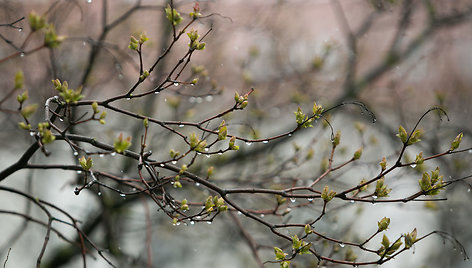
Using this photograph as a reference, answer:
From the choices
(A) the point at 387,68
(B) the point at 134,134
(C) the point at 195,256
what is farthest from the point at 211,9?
(C) the point at 195,256

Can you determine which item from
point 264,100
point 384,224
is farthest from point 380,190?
point 264,100

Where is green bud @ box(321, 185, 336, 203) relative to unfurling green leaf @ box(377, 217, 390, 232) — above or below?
above

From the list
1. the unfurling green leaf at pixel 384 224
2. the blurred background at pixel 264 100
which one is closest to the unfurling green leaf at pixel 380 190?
the unfurling green leaf at pixel 384 224

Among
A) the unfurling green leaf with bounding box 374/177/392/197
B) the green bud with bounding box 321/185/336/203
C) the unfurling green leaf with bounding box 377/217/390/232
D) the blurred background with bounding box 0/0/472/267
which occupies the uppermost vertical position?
the blurred background with bounding box 0/0/472/267

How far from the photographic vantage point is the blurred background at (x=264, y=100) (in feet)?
12.2

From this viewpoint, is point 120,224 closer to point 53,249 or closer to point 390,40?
point 53,249

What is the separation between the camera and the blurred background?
3729 mm

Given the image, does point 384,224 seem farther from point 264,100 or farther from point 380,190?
point 264,100

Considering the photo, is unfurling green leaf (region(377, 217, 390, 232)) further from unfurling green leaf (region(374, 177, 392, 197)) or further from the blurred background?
the blurred background

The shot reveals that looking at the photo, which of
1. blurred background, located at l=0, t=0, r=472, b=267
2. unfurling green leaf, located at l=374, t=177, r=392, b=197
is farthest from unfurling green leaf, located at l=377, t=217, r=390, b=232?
blurred background, located at l=0, t=0, r=472, b=267

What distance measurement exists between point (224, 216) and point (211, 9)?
5.84 ft

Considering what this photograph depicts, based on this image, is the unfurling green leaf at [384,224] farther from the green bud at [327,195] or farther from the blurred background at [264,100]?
the blurred background at [264,100]

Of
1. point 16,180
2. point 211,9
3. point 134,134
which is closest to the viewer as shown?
point 211,9

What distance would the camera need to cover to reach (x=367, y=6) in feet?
15.2
